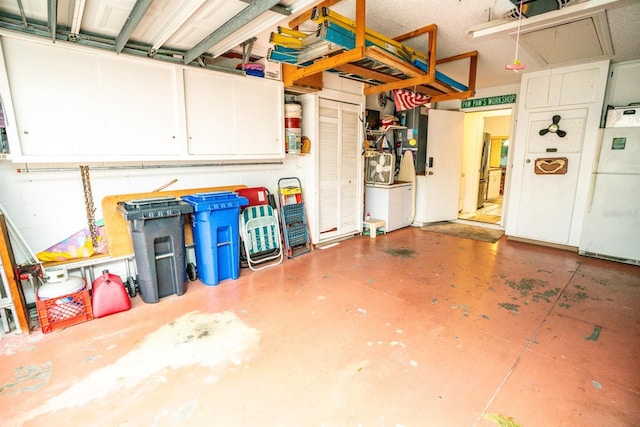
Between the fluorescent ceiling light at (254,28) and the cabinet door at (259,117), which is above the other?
the fluorescent ceiling light at (254,28)

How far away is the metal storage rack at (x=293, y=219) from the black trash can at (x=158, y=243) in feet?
4.78

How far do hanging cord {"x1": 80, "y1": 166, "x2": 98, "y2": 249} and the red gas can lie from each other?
1.51 feet

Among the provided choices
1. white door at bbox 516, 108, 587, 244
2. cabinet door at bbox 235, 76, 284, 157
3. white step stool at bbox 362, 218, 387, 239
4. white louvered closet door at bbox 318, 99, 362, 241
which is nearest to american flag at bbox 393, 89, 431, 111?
white louvered closet door at bbox 318, 99, 362, 241

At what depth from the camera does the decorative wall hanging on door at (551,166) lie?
4475 mm

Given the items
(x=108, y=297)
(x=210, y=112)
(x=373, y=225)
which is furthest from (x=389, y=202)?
(x=108, y=297)

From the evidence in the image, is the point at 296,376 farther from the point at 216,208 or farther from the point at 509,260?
the point at 509,260

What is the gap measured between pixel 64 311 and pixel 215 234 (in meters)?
1.37

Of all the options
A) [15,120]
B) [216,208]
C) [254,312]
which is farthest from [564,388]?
[15,120]

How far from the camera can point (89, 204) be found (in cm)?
292

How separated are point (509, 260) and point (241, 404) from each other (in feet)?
12.8

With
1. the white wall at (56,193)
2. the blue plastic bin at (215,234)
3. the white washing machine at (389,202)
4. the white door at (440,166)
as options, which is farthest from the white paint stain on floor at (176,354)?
the white door at (440,166)

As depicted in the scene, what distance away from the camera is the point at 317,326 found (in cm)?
251

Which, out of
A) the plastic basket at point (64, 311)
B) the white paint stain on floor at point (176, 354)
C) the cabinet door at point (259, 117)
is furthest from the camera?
the cabinet door at point (259, 117)

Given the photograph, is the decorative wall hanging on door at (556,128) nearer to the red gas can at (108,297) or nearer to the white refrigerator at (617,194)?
the white refrigerator at (617,194)
